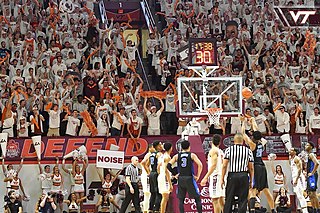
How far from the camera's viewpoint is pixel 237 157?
16.3 m

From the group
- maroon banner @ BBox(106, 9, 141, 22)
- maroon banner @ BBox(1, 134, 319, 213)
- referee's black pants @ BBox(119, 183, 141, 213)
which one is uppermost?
maroon banner @ BBox(106, 9, 141, 22)

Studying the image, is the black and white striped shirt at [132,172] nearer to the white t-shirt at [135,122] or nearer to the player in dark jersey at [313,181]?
the white t-shirt at [135,122]

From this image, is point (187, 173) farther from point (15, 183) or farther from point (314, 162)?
point (15, 183)

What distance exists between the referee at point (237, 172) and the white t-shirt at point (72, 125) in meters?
7.86

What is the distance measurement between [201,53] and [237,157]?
551cm

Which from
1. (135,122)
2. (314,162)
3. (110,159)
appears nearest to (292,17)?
(135,122)

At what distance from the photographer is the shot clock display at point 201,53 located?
21.3 metres

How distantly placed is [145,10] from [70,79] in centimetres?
864

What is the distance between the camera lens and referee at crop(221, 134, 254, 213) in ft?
53.7

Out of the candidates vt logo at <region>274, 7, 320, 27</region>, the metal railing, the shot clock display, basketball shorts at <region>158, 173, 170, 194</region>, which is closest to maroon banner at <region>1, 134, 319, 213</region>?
the shot clock display

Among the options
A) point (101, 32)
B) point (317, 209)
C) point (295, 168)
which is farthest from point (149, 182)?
point (101, 32)

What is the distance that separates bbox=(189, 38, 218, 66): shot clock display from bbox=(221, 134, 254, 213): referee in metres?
5.12

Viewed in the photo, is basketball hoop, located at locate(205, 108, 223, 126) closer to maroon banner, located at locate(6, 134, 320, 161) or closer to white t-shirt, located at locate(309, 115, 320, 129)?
maroon banner, located at locate(6, 134, 320, 161)

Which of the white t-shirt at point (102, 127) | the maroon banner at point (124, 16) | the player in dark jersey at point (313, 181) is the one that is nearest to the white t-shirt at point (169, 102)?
the white t-shirt at point (102, 127)
